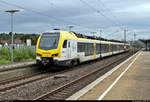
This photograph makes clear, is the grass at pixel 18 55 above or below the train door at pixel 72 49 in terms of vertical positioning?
below

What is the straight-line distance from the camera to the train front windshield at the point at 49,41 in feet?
53.9

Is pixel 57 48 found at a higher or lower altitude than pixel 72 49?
higher

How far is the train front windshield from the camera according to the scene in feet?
53.9

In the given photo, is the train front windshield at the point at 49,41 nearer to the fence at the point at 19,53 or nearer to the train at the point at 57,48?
the train at the point at 57,48

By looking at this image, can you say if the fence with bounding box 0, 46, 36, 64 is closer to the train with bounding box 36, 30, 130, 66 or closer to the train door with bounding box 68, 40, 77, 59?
the train with bounding box 36, 30, 130, 66

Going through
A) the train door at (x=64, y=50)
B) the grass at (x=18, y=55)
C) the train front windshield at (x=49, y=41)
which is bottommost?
the grass at (x=18, y=55)

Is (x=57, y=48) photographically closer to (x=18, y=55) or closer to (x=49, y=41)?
(x=49, y=41)

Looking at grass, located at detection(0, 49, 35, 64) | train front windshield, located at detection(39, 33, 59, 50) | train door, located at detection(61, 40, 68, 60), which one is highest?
train front windshield, located at detection(39, 33, 59, 50)

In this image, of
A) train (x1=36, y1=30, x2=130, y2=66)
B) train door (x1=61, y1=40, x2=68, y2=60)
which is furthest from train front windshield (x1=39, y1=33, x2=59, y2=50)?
train door (x1=61, y1=40, x2=68, y2=60)

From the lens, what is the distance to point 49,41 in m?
16.8

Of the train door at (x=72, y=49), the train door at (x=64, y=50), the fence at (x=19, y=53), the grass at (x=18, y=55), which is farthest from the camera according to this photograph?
the fence at (x=19, y=53)

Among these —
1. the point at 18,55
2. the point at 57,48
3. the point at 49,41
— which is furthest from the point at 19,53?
the point at 57,48

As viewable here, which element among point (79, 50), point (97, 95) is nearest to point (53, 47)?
point (79, 50)

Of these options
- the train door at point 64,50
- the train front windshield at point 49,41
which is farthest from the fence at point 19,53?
the train door at point 64,50
